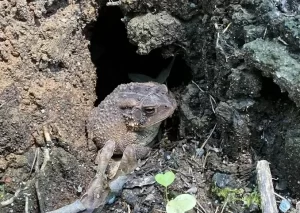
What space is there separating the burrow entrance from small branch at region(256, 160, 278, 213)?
1.37 metres

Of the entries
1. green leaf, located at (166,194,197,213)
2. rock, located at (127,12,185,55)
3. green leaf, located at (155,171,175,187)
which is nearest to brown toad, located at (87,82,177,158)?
rock, located at (127,12,185,55)

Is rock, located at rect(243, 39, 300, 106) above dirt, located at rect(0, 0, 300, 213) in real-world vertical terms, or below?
above

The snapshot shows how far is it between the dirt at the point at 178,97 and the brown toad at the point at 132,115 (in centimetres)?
9

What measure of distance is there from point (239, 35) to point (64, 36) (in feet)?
3.31

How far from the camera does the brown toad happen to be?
2.97m

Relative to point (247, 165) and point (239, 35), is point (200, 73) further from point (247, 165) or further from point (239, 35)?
point (247, 165)

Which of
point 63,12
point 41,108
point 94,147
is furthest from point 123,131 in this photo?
point 63,12

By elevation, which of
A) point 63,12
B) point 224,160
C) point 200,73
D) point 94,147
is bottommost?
point 94,147

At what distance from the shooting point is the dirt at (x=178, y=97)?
2.31m

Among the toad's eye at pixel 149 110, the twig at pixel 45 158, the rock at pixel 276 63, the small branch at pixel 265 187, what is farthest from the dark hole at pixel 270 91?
the twig at pixel 45 158

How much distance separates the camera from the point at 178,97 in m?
3.03

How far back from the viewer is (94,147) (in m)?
2.96

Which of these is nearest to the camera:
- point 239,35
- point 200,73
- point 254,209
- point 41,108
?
point 254,209

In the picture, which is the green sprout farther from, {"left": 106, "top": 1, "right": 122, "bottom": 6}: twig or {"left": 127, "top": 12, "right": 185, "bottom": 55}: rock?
{"left": 106, "top": 1, "right": 122, "bottom": 6}: twig
